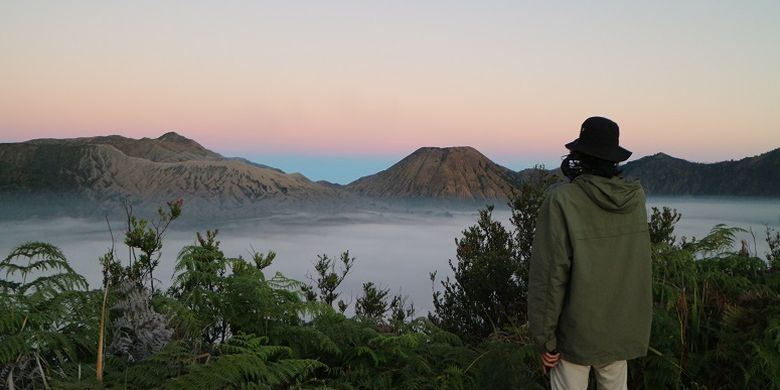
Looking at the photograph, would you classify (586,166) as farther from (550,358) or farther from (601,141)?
(550,358)

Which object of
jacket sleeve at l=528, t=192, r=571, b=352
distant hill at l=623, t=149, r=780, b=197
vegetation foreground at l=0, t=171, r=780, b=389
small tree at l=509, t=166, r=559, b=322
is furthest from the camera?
distant hill at l=623, t=149, r=780, b=197

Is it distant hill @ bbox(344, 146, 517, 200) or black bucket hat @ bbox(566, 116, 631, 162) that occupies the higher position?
distant hill @ bbox(344, 146, 517, 200)

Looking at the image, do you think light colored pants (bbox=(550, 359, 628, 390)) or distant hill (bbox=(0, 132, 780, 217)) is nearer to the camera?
light colored pants (bbox=(550, 359, 628, 390))

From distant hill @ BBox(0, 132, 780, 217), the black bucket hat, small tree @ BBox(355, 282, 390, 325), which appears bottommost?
small tree @ BBox(355, 282, 390, 325)

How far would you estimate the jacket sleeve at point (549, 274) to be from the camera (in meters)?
3.36

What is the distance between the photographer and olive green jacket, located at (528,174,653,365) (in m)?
3.38

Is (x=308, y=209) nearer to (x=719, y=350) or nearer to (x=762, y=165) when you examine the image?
(x=762, y=165)

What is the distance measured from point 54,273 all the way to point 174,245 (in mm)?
159808

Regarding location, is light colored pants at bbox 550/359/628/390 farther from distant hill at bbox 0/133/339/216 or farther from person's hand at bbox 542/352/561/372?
distant hill at bbox 0/133/339/216

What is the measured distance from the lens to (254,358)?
331 centimetres

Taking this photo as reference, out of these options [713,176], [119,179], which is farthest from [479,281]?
[713,176]

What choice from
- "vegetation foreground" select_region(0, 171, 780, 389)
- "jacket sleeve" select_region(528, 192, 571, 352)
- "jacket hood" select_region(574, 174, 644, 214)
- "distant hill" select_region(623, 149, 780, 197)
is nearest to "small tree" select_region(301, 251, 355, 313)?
"vegetation foreground" select_region(0, 171, 780, 389)

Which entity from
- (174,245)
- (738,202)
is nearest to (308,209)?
(174,245)

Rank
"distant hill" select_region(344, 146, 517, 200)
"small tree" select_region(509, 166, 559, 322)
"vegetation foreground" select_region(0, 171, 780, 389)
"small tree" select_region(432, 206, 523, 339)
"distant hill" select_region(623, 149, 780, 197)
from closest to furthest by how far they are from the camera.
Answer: "vegetation foreground" select_region(0, 171, 780, 389) → "small tree" select_region(432, 206, 523, 339) → "small tree" select_region(509, 166, 559, 322) → "distant hill" select_region(623, 149, 780, 197) → "distant hill" select_region(344, 146, 517, 200)
